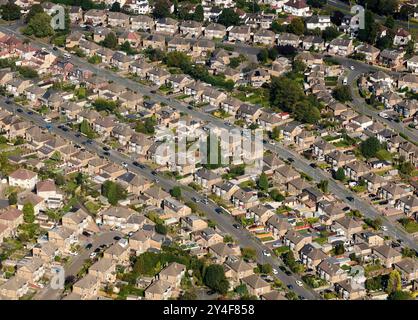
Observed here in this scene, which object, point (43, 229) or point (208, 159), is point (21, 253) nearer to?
point (43, 229)

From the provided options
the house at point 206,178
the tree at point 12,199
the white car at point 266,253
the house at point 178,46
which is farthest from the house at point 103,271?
the house at point 178,46

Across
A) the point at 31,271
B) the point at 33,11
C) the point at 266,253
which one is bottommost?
the point at 266,253

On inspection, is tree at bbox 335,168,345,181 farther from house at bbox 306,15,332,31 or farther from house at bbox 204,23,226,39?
house at bbox 306,15,332,31

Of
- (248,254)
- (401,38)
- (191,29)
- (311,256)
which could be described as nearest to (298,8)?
(401,38)

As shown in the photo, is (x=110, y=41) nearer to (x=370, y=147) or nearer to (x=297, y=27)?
(x=297, y=27)

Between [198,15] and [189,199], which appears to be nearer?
[189,199]

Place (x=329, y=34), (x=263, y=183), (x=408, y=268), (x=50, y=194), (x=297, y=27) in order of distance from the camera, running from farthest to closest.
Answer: (x=297, y=27), (x=329, y=34), (x=263, y=183), (x=50, y=194), (x=408, y=268)

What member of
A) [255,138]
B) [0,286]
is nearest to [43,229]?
[0,286]
